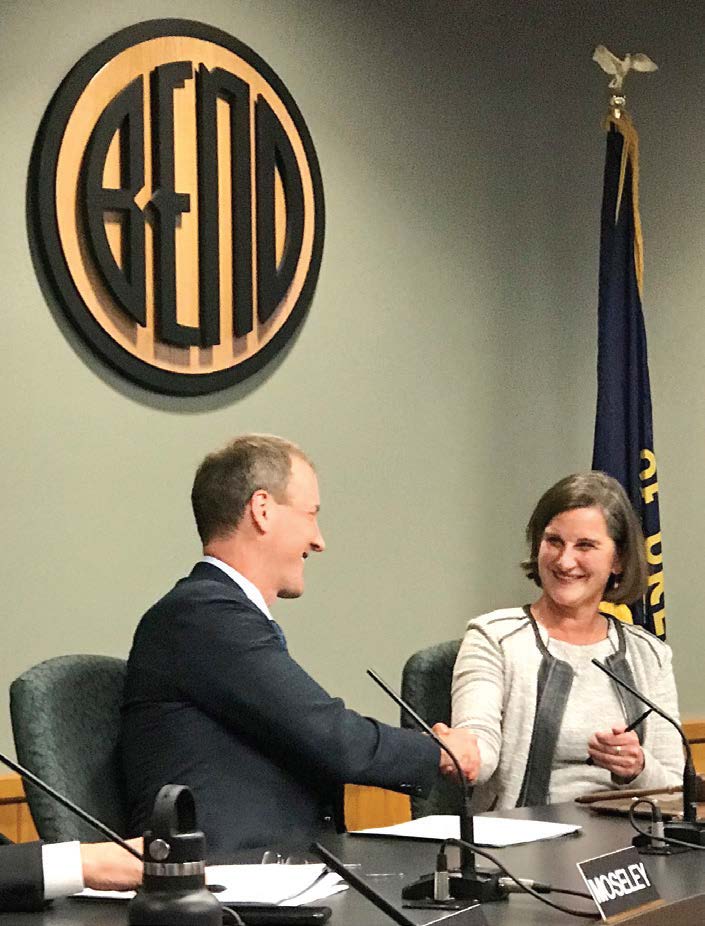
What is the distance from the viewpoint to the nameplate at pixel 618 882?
1.79 m

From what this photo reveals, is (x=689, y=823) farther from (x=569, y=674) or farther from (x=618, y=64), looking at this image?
(x=618, y=64)

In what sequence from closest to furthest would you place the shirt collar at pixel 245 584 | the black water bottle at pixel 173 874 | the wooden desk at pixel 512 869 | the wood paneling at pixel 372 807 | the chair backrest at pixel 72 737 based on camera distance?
the black water bottle at pixel 173 874
the wooden desk at pixel 512 869
the chair backrest at pixel 72 737
the shirt collar at pixel 245 584
the wood paneling at pixel 372 807

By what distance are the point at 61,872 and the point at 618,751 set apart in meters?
1.43

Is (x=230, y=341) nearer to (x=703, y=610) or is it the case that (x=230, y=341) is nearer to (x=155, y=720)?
(x=155, y=720)

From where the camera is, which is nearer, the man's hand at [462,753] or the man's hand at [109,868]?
the man's hand at [109,868]

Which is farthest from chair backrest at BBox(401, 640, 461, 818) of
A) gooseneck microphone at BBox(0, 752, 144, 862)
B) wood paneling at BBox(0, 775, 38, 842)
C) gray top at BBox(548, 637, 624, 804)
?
gooseneck microphone at BBox(0, 752, 144, 862)

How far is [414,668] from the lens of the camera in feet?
10.7

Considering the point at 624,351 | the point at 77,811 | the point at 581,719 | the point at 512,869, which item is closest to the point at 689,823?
the point at 512,869

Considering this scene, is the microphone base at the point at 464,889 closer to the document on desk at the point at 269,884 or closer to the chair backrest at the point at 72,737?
the document on desk at the point at 269,884

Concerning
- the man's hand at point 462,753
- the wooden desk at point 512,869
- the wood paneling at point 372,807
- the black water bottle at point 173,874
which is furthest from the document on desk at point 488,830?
the wood paneling at point 372,807

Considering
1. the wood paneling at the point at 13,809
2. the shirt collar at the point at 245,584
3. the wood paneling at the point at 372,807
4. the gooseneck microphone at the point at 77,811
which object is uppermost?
the shirt collar at the point at 245,584

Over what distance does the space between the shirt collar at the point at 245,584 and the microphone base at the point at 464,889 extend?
3.12 ft

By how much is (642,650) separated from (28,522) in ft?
4.44

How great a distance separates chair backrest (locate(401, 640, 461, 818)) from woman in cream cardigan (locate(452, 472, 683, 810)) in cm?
5
